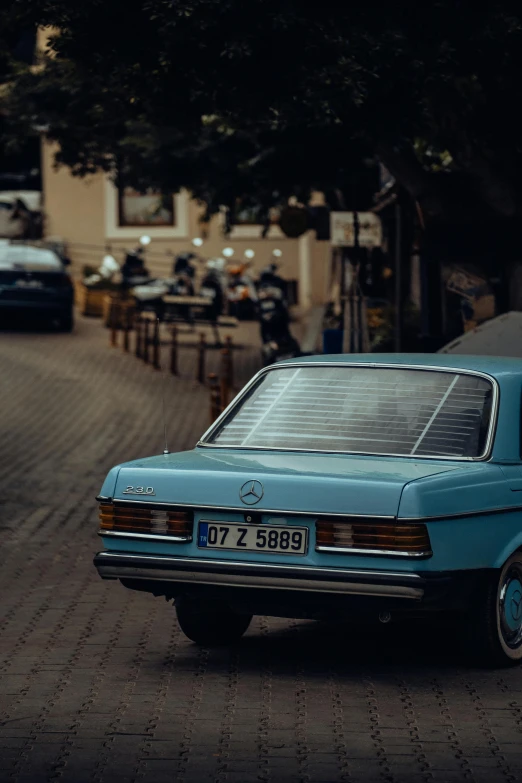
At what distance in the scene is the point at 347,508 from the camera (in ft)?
21.8

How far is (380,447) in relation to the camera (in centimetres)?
→ 733

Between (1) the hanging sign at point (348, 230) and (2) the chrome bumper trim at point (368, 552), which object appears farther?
(1) the hanging sign at point (348, 230)

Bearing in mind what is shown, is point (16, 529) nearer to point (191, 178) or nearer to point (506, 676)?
point (506, 676)

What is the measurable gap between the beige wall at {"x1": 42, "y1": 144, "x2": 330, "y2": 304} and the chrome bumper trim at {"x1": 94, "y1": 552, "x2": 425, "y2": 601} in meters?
34.5

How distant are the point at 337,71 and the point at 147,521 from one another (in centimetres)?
719

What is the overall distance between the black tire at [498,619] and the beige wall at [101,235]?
113 feet

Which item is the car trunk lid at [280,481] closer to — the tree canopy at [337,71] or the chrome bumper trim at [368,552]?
the chrome bumper trim at [368,552]

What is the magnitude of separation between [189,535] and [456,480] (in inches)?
46.7

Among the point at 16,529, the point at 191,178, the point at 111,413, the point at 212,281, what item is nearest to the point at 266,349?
the point at 191,178

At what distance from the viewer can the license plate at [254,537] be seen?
22.2 feet

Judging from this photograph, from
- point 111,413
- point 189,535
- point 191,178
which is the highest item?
point 191,178

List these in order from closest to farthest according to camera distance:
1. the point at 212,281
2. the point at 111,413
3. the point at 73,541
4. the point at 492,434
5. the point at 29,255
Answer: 1. the point at 492,434
2. the point at 73,541
3. the point at 111,413
4. the point at 29,255
5. the point at 212,281

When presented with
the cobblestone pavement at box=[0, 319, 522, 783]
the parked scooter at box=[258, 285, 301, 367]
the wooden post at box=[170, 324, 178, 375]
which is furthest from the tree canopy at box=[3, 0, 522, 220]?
the parked scooter at box=[258, 285, 301, 367]

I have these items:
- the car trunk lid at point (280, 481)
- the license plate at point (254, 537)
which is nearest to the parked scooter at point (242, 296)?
the car trunk lid at point (280, 481)
